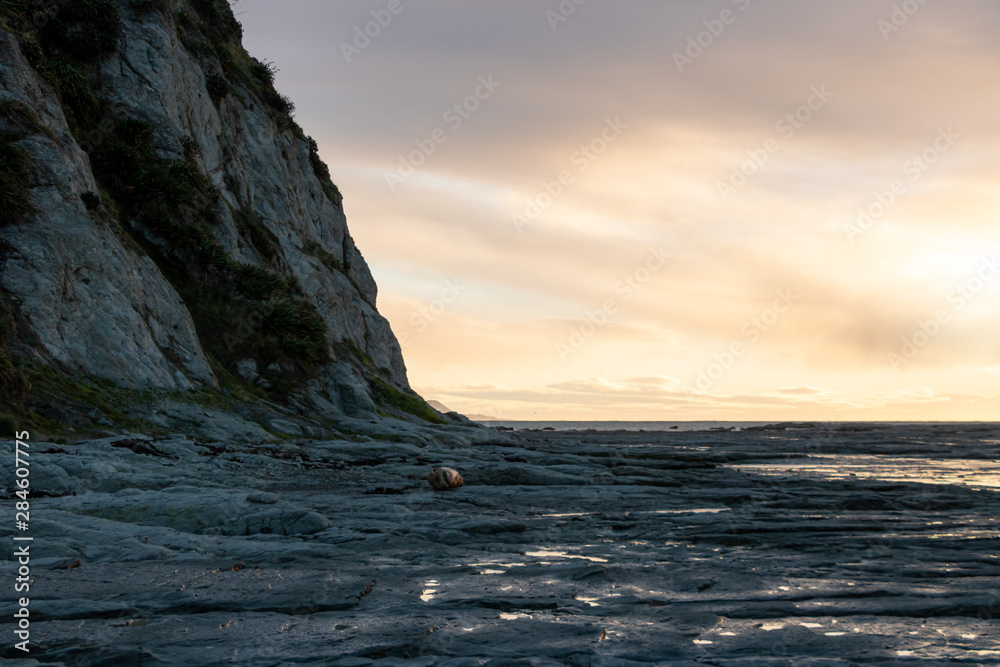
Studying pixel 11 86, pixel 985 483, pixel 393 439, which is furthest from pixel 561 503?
pixel 11 86

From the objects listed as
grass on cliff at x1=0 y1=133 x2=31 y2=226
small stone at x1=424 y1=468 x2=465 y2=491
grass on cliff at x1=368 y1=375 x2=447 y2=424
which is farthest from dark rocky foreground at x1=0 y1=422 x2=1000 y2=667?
grass on cliff at x1=368 y1=375 x2=447 y2=424

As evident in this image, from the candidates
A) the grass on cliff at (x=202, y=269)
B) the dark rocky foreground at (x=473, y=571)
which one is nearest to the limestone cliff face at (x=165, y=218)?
the grass on cliff at (x=202, y=269)

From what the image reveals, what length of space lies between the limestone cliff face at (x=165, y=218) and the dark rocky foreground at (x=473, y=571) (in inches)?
268

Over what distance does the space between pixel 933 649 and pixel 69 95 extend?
30473 mm

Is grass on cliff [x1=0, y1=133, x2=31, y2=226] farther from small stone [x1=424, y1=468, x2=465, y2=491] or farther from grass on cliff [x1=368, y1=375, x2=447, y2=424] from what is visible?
grass on cliff [x1=368, y1=375, x2=447, y2=424]

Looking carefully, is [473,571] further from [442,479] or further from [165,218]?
[165,218]

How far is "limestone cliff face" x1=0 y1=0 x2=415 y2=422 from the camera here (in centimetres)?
2091

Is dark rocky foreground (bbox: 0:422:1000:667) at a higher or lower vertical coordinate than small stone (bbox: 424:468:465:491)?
lower

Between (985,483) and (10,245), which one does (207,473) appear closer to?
(10,245)

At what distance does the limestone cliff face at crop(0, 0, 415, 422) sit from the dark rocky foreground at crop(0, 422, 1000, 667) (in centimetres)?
682

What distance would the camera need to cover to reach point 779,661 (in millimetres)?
5465

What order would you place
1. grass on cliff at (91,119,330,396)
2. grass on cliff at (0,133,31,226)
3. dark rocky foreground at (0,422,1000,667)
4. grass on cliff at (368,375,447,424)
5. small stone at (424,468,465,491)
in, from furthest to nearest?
grass on cliff at (368,375,447,424)
grass on cliff at (91,119,330,396)
grass on cliff at (0,133,31,226)
small stone at (424,468,465,491)
dark rocky foreground at (0,422,1000,667)

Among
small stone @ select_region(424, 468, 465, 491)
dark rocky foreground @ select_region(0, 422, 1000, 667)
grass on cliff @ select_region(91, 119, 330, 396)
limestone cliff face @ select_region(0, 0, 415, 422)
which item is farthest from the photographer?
grass on cliff @ select_region(91, 119, 330, 396)

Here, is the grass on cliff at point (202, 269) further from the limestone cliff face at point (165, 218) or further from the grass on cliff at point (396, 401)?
the grass on cliff at point (396, 401)
